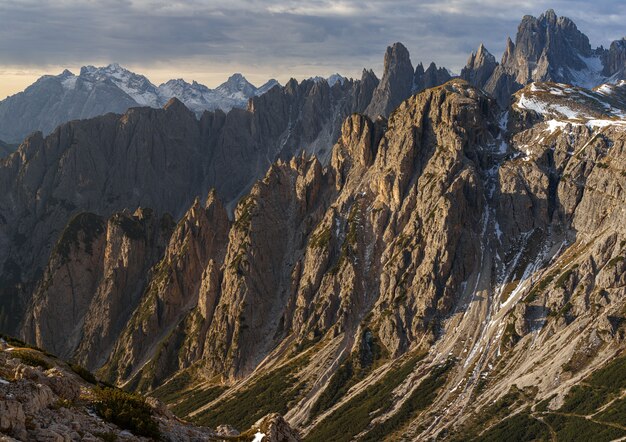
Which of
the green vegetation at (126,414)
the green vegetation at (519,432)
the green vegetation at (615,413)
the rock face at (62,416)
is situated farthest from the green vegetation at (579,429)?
the green vegetation at (126,414)

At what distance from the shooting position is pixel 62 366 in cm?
5731

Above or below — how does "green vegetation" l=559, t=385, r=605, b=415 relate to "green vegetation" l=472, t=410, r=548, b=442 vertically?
above

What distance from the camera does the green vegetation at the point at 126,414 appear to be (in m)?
41.9

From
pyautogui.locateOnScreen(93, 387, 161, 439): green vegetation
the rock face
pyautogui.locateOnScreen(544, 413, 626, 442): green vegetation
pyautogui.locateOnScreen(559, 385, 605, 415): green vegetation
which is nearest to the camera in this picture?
the rock face

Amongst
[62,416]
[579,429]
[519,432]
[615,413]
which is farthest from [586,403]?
[62,416]

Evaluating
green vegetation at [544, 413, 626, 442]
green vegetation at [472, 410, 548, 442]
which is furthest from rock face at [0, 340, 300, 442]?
green vegetation at [472, 410, 548, 442]

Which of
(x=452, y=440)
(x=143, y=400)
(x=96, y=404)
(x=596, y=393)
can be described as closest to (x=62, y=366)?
(x=143, y=400)

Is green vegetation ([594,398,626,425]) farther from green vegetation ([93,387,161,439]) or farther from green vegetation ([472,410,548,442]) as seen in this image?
green vegetation ([93,387,161,439])

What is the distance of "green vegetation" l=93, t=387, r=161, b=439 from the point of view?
4194 centimetres

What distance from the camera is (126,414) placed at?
42688 mm

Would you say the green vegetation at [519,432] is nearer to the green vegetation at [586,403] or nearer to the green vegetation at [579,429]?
the green vegetation at [579,429]

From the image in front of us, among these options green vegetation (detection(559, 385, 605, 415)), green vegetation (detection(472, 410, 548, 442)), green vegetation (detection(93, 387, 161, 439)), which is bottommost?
green vegetation (detection(472, 410, 548, 442))

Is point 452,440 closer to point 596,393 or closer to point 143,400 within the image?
point 596,393

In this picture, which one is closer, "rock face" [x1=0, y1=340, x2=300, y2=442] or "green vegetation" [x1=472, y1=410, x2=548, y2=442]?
"rock face" [x1=0, y1=340, x2=300, y2=442]
